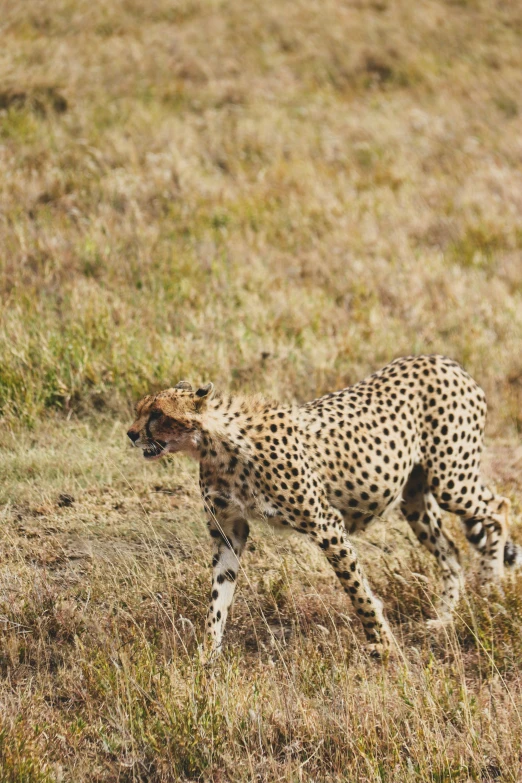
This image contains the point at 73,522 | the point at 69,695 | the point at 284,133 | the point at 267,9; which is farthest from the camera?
the point at 267,9

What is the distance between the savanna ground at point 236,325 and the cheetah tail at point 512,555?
0.21m

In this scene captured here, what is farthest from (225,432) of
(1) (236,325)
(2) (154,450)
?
(1) (236,325)

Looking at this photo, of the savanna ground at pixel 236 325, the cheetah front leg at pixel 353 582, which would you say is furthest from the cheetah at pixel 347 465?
the savanna ground at pixel 236 325

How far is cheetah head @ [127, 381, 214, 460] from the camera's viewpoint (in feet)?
13.4

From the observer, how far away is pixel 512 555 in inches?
189

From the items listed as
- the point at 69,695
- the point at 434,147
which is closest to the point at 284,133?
the point at 434,147

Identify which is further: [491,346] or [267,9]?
[267,9]

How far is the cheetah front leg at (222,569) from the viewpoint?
401cm

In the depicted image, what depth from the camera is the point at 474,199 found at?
10.1 m

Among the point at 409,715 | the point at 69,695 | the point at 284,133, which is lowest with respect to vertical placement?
the point at 284,133

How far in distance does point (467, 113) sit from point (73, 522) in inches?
369

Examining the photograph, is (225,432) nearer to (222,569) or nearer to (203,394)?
(203,394)

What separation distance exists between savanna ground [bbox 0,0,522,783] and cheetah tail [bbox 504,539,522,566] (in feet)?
0.69

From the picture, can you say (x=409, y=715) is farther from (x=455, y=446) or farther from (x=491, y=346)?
(x=491, y=346)
